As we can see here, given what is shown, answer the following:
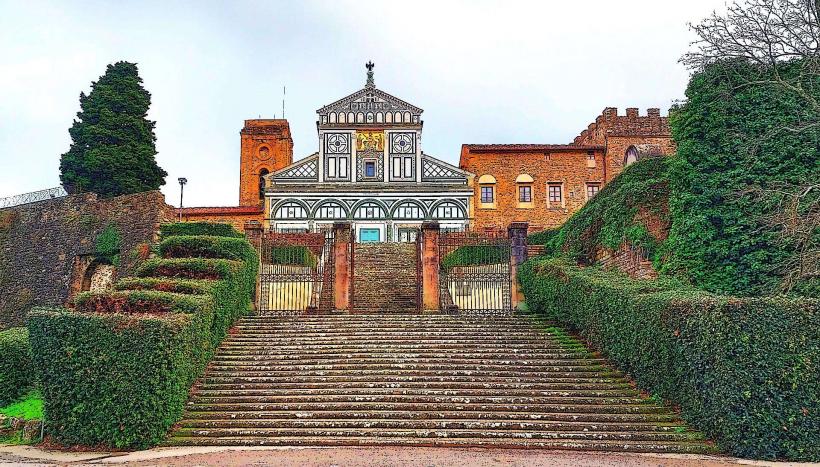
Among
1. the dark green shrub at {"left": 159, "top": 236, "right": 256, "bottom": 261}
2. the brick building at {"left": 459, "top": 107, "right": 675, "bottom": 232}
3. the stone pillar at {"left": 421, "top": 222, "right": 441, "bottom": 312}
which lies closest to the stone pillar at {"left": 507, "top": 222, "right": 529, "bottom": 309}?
the stone pillar at {"left": 421, "top": 222, "right": 441, "bottom": 312}

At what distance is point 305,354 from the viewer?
597 inches

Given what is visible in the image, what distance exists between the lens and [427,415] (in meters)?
12.1

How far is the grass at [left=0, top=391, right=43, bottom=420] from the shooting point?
506 inches

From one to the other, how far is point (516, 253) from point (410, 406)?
9.49 m

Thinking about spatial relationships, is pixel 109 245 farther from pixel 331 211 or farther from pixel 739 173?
pixel 739 173

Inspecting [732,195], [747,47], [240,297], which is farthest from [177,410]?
[747,47]

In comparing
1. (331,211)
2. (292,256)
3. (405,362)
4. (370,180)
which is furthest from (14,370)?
(370,180)

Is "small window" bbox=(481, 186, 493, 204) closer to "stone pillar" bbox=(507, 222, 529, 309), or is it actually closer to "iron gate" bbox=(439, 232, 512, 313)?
"iron gate" bbox=(439, 232, 512, 313)

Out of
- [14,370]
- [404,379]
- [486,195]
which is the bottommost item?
[404,379]

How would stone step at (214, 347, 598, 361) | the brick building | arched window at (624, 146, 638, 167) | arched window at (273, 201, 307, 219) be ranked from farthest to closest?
the brick building → arched window at (624, 146, 638, 167) → arched window at (273, 201, 307, 219) → stone step at (214, 347, 598, 361)

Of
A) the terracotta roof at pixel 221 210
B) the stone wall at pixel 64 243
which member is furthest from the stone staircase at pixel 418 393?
the terracotta roof at pixel 221 210

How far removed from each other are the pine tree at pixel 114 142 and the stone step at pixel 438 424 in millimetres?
22325

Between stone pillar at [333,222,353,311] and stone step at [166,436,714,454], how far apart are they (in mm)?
8828

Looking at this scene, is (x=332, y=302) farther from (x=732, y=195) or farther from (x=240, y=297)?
(x=732, y=195)
